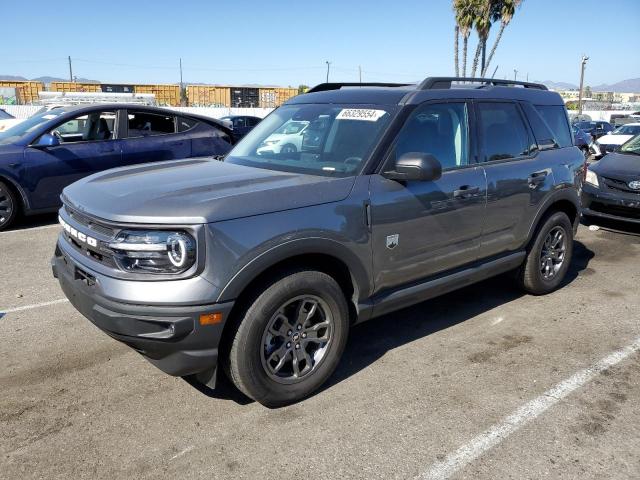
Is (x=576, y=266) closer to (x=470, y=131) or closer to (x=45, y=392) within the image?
(x=470, y=131)

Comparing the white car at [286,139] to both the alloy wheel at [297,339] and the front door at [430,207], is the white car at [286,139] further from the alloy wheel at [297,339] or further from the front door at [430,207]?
the alloy wheel at [297,339]

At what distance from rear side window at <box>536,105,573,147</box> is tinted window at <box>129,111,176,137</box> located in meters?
5.57

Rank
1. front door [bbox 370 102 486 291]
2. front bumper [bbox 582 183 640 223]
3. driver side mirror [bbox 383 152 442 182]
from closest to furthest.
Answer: driver side mirror [bbox 383 152 442 182] < front door [bbox 370 102 486 291] < front bumper [bbox 582 183 640 223]

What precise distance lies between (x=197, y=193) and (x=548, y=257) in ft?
11.7

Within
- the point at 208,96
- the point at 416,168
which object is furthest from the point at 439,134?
the point at 208,96

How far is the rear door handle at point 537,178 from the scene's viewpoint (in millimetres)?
4504

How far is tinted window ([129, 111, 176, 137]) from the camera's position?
7.95 m

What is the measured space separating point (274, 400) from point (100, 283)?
117 centimetres

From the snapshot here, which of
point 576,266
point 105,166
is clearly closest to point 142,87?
point 105,166

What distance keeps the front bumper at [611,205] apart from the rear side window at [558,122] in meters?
2.52

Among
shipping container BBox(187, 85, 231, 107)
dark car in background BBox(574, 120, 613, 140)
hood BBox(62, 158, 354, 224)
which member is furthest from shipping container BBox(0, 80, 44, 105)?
hood BBox(62, 158, 354, 224)

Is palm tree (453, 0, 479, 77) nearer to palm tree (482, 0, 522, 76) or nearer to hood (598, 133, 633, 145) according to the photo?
palm tree (482, 0, 522, 76)

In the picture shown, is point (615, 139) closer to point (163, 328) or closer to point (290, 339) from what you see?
point (290, 339)

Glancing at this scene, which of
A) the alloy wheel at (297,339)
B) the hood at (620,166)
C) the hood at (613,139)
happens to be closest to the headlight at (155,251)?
the alloy wheel at (297,339)
